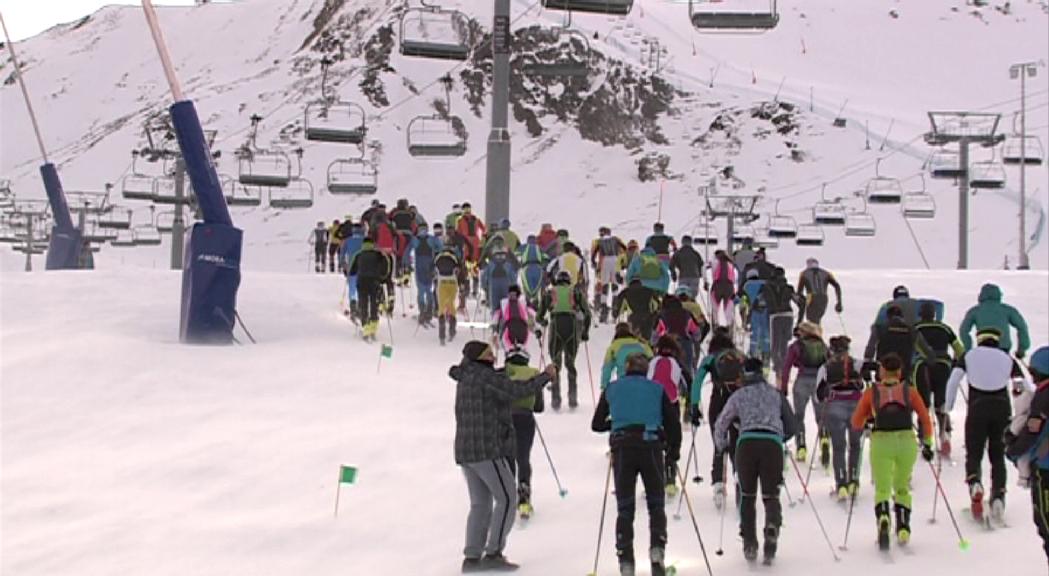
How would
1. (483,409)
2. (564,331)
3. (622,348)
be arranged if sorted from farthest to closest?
(564,331)
(622,348)
(483,409)

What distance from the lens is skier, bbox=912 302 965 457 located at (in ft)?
43.8

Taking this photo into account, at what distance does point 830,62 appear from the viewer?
112 m

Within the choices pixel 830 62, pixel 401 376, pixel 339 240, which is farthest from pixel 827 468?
pixel 830 62

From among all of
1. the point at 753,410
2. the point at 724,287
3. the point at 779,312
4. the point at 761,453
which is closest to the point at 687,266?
the point at 724,287

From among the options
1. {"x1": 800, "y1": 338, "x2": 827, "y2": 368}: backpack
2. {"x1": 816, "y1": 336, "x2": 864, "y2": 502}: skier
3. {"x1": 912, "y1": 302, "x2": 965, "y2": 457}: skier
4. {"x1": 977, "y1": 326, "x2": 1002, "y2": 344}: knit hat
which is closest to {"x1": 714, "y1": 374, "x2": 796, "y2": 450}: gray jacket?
{"x1": 816, "y1": 336, "x2": 864, "y2": 502}: skier

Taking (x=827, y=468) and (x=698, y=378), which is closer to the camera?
(x=698, y=378)

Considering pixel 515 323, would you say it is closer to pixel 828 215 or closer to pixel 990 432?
pixel 990 432

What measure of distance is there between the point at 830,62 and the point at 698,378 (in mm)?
105115

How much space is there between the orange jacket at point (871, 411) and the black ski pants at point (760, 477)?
33.0 inches

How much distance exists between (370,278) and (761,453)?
36.1 ft

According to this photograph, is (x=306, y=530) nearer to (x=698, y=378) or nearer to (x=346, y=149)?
(x=698, y=378)

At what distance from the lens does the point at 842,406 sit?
1165 centimetres

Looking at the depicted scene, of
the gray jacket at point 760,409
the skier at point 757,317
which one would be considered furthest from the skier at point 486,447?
the skier at point 757,317

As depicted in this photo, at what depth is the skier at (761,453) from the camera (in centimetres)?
988
